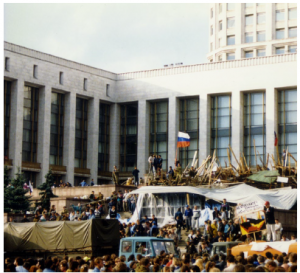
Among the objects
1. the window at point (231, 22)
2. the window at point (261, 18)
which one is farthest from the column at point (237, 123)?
the window at point (231, 22)

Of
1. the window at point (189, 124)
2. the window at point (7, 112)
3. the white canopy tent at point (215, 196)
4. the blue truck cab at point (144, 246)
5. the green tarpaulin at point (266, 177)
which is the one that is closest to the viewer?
the blue truck cab at point (144, 246)

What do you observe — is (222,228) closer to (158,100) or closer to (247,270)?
(247,270)

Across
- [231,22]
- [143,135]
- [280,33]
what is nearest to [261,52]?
[280,33]

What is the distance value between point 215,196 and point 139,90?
33.5m

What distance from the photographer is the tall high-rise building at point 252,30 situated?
89250 millimetres

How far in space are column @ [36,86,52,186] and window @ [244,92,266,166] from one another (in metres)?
16.3

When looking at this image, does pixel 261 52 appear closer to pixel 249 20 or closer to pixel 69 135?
pixel 249 20

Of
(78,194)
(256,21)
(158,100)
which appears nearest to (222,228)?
(78,194)

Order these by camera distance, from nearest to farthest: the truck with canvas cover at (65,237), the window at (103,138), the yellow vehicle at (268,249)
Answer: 1. the yellow vehicle at (268,249)
2. the truck with canvas cover at (65,237)
3. the window at (103,138)

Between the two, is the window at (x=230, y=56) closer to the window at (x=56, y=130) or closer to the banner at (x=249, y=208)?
the window at (x=56, y=130)

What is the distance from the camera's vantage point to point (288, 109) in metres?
63.1

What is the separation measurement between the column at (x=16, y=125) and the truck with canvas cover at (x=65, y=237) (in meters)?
31.5

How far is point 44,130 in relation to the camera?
6419 cm

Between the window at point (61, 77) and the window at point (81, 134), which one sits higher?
the window at point (61, 77)
